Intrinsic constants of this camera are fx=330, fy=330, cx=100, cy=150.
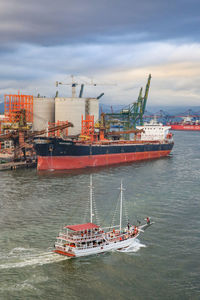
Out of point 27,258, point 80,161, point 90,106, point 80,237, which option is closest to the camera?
point 27,258

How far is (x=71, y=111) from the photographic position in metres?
115

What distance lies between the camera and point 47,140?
78812 mm

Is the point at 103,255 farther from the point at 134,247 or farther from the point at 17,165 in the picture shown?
the point at 17,165

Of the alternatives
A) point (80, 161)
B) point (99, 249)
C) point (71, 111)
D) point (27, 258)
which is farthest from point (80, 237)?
point (71, 111)

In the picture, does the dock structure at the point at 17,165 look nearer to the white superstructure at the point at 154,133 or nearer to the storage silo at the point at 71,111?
the storage silo at the point at 71,111

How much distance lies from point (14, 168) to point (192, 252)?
183 ft

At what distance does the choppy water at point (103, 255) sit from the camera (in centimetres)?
2736

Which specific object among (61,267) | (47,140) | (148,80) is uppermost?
(148,80)

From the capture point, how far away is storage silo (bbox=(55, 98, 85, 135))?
114812mm

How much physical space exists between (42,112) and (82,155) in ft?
144

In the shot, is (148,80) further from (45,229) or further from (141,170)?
(45,229)

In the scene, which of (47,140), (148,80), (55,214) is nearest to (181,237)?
(55,214)

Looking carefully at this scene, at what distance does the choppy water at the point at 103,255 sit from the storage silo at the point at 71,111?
51595 millimetres

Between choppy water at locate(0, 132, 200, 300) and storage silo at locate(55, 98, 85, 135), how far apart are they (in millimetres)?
51595
